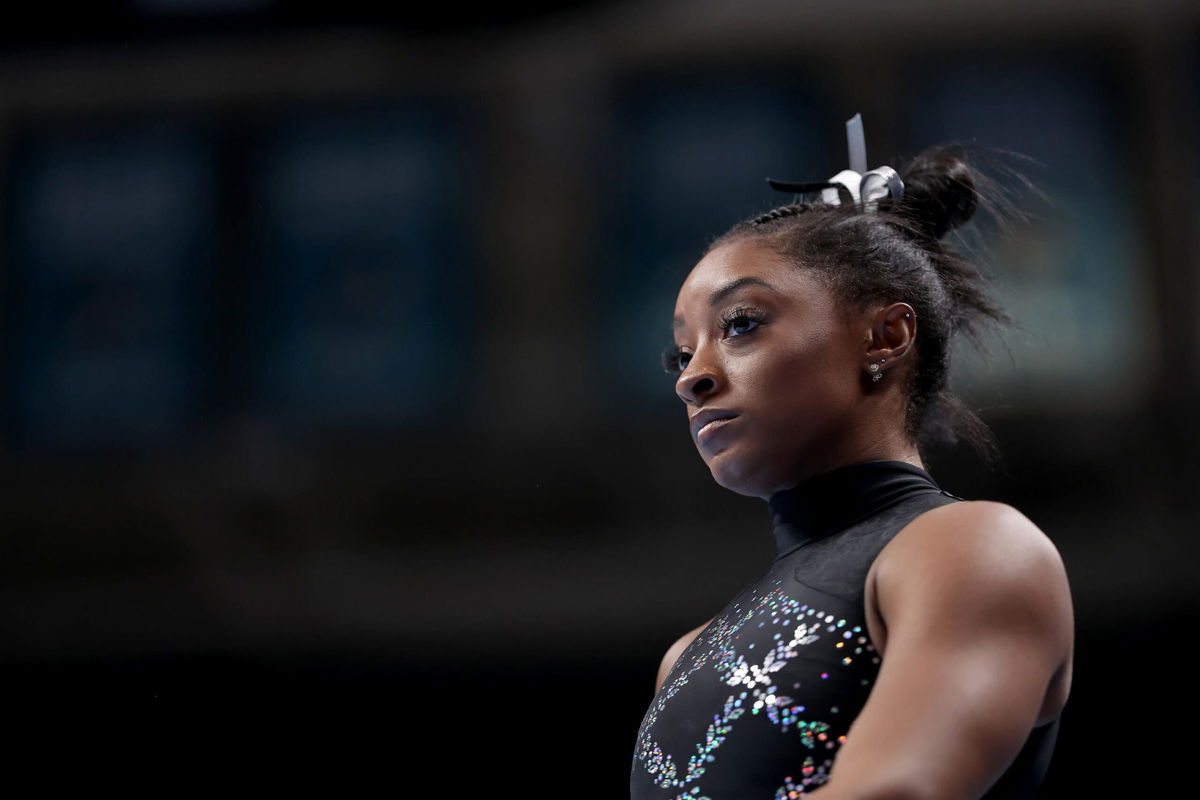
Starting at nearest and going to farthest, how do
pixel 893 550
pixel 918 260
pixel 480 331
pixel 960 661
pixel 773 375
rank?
pixel 960 661 < pixel 893 550 < pixel 773 375 < pixel 918 260 < pixel 480 331

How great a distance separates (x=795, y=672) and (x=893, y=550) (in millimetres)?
103

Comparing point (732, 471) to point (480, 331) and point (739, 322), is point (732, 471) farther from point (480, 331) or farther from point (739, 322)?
point (480, 331)

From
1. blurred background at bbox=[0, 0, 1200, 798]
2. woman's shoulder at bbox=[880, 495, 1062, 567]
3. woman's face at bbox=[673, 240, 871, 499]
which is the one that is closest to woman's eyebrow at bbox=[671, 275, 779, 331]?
woman's face at bbox=[673, 240, 871, 499]

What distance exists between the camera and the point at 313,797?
5.60 feet

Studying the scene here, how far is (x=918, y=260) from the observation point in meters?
1.05

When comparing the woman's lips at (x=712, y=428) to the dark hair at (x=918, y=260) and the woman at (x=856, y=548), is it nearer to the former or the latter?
the woman at (x=856, y=548)

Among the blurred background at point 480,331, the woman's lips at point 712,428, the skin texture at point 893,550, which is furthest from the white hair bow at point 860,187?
the blurred background at point 480,331

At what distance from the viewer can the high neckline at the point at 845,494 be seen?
3.01 ft

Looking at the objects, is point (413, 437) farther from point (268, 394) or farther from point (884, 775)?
point (884, 775)

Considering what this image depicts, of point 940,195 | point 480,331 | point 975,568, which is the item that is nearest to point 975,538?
point 975,568

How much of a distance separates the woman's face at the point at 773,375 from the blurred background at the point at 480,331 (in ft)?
2.60

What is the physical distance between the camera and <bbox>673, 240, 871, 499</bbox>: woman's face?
3.06ft

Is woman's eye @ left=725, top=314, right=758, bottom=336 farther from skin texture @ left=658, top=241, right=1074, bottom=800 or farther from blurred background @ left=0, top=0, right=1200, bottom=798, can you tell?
blurred background @ left=0, top=0, right=1200, bottom=798

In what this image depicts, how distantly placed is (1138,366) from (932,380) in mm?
824
